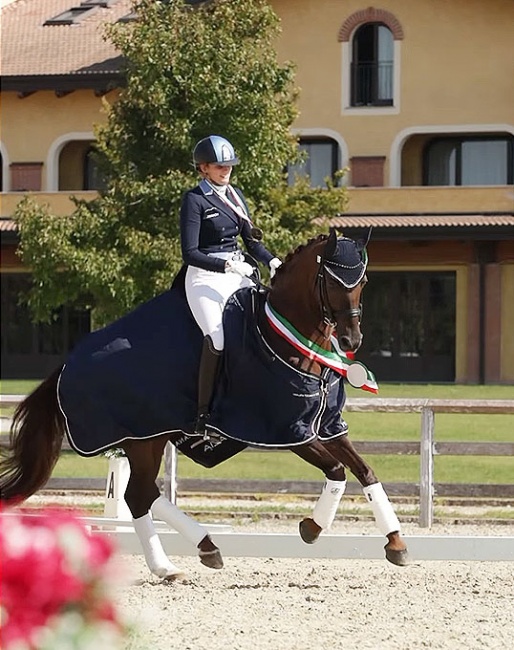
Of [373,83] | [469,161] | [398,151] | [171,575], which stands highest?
[373,83]

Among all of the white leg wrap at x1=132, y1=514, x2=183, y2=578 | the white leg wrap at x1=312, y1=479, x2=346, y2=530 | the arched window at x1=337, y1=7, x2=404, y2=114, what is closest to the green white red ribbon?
the white leg wrap at x1=312, y1=479, x2=346, y2=530

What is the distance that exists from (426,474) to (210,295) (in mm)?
3900

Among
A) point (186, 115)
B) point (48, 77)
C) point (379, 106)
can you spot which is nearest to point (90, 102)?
point (48, 77)

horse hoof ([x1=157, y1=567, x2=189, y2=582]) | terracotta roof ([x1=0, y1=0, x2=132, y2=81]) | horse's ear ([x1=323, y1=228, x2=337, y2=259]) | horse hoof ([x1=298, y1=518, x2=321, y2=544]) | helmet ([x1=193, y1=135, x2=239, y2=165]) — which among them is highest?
terracotta roof ([x1=0, y1=0, x2=132, y2=81])

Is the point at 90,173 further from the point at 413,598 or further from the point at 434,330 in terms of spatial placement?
the point at 413,598

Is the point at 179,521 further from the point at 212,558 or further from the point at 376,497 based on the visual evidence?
the point at 376,497

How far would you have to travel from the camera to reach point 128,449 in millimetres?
7410

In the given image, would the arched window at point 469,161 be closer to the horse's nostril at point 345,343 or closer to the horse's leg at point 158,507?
the horse's leg at point 158,507

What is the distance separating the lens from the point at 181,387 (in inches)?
283

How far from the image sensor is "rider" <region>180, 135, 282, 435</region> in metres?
7.10

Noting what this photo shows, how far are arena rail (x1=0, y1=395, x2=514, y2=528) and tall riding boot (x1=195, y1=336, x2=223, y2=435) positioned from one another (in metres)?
3.51

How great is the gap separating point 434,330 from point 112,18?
11.1 metres

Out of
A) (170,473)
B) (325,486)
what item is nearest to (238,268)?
(325,486)

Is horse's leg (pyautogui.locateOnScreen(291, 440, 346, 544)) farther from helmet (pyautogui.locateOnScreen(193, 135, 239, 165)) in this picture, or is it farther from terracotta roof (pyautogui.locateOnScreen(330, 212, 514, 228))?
terracotta roof (pyautogui.locateOnScreen(330, 212, 514, 228))
